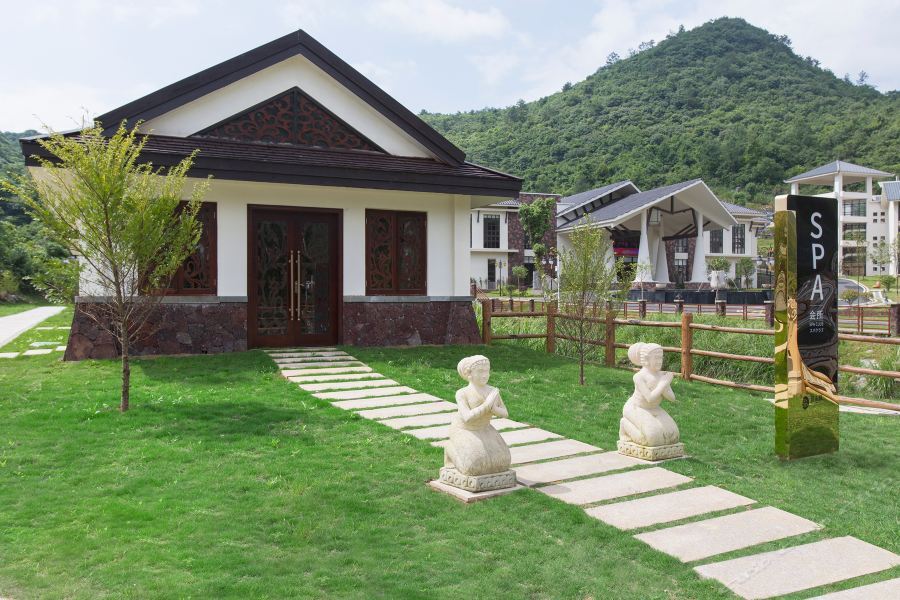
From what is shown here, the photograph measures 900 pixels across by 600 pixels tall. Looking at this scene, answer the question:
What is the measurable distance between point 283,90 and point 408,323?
485cm

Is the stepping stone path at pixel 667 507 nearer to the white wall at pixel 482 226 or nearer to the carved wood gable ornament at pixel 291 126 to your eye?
the carved wood gable ornament at pixel 291 126

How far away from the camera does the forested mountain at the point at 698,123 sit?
6662 centimetres

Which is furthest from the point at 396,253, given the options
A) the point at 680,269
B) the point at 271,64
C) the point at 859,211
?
the point at 859,211

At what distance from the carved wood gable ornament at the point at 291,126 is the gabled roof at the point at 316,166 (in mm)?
276

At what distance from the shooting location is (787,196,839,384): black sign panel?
590cm

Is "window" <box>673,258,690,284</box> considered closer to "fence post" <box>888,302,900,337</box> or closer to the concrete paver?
"fence post" <box>888,302,900,337</box>

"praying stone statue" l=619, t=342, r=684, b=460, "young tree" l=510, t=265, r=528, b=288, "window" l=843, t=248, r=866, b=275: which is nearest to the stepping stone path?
"praying stone statue" l=619, t=342, r=684, b=460

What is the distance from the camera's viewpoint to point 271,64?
38.4ft

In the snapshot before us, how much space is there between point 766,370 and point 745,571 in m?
10.5

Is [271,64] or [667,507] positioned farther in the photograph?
[271,64]

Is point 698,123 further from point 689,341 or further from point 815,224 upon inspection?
point 815,224

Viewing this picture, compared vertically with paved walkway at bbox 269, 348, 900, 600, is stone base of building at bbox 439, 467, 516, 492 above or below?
above

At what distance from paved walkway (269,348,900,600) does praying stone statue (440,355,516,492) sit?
34cm

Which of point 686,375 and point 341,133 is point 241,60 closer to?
point 341,133
